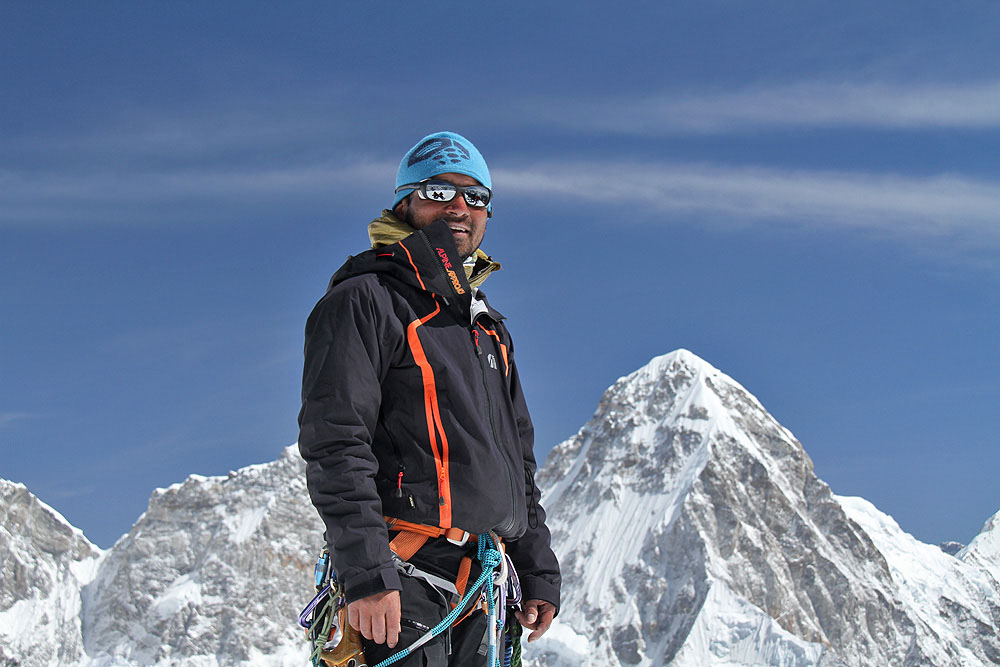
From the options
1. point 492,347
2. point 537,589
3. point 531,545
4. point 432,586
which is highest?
point 492,347

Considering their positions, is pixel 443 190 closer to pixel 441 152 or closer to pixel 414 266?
pixel 441 152

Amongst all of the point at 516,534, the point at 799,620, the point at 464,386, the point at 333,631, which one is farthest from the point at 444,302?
the point at 799,620

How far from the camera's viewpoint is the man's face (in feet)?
19.2

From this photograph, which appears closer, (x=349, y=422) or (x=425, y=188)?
(x=349, y=422)

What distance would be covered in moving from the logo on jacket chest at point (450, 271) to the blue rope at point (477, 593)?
4.26 feet

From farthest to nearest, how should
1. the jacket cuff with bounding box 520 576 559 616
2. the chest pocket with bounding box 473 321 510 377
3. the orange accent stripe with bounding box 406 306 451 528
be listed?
1. the jacket cuff with bounding box 520 576 559 616
2. the chest pocket with bounding box 473 321 510 377
3. the orange accent stripe with bounding box 406 306 451 528

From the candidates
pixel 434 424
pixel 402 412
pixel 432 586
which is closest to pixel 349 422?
pixel 402 412

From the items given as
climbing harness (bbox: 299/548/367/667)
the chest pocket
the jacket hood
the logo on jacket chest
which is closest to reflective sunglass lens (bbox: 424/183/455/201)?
the jacket hood

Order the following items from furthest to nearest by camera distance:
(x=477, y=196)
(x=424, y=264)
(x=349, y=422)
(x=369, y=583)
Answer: (x=477, y=196) → (x=424, y=264) → (x=349, y=422) → (x=369, y=583)

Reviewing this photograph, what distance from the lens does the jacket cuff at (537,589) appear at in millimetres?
6059

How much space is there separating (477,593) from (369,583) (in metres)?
0.81

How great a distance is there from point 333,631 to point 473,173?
2.57m

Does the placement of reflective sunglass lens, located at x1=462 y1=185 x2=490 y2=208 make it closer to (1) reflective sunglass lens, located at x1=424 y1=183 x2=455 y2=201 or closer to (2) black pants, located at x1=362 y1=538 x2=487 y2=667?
(1) reflective sunglass lens, located at x1=424 y1=183 x2=455 y2=201

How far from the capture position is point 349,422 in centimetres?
493
